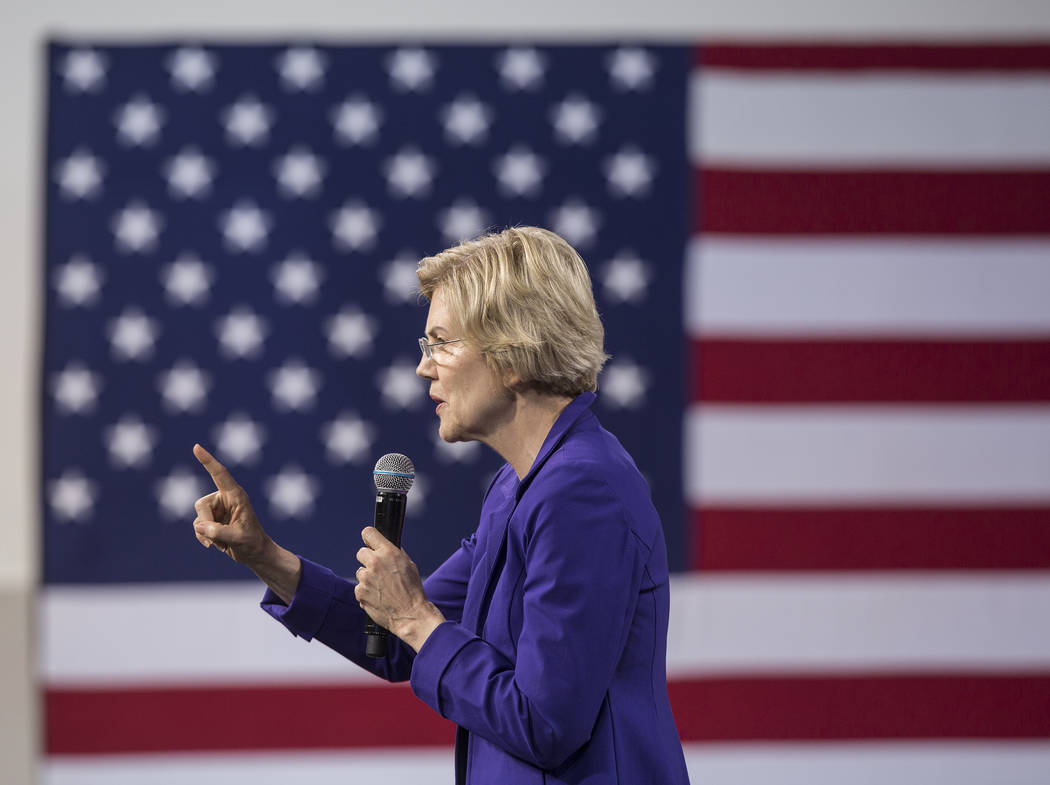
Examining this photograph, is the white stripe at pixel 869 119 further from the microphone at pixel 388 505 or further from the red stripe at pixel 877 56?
the microphone at pixel 388 505

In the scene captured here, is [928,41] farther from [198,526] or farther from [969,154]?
[198,526]

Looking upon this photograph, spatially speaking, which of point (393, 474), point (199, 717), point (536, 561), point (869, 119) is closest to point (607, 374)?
point (869, 119)

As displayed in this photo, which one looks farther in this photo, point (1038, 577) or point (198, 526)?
point (1038, 577)

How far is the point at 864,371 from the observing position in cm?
239

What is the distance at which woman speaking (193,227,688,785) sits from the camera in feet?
3.19

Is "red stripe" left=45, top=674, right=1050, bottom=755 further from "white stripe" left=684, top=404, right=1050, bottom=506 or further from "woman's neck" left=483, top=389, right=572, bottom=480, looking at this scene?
"woman's neck" left=483, top=389, right=572, bottom=480

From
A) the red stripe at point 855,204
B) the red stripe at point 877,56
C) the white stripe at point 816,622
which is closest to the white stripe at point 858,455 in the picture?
the white stripe at point 816,622

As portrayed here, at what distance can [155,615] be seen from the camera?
2.32m

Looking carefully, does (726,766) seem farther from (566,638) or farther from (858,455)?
(566,638)

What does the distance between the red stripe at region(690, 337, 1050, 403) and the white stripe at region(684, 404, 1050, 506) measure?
1.3 inches

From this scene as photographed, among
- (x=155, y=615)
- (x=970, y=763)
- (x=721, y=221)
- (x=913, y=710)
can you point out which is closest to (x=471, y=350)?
(x=721, y=221)

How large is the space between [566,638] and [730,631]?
153 cm

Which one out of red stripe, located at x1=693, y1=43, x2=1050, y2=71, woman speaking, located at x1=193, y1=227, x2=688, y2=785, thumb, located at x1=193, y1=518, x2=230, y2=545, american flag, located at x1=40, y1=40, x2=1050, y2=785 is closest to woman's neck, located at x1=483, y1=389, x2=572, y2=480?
woman speaking, located at x1=193, y1=227, x2=688, y2=785

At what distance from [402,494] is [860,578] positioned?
1.53 meters
